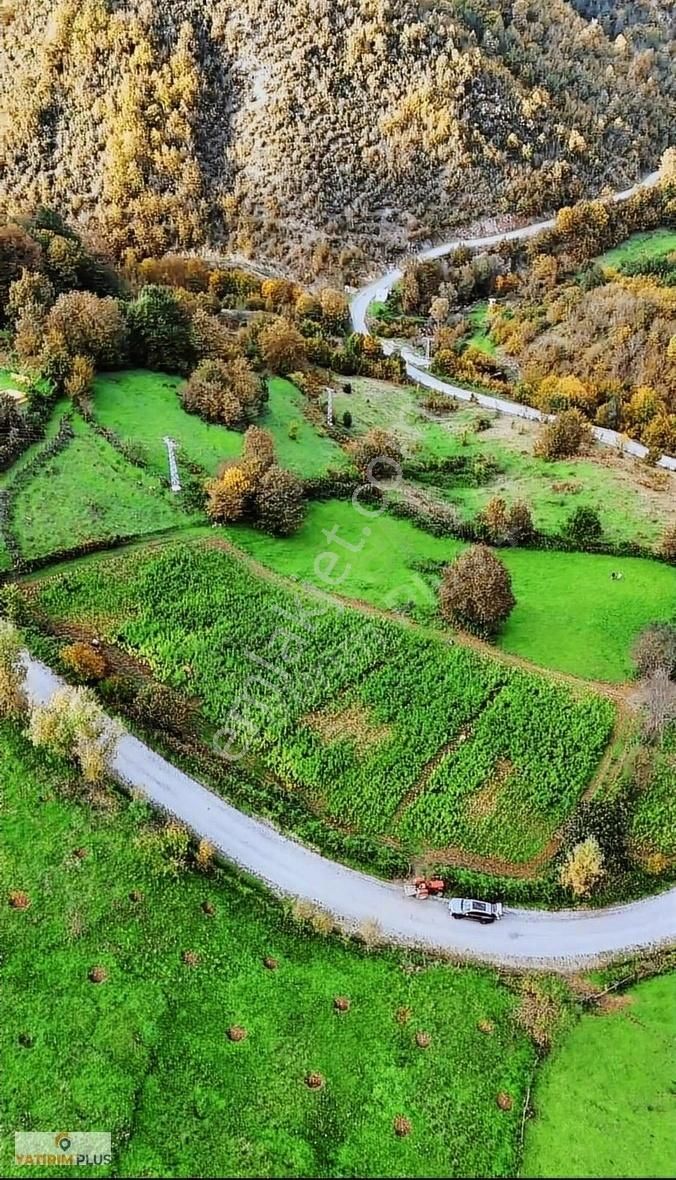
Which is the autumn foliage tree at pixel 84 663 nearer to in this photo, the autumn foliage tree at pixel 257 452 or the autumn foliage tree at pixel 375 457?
the autumn foliage tree at pixel 257 452

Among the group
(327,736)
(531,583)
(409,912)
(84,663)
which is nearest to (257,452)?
(531,583)

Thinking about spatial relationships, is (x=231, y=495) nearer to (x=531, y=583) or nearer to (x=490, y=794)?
(x=531, y=583)

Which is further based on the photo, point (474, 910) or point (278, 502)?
point (278, 502)

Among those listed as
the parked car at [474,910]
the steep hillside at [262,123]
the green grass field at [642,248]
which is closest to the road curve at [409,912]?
the parked car at [474,910]

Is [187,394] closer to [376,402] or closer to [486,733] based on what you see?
[376,402]

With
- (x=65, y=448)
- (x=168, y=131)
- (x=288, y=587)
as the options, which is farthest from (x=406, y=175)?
(x=288, y=587)

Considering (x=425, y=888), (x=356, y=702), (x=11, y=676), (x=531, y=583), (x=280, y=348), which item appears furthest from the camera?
(x=280, y=348)
